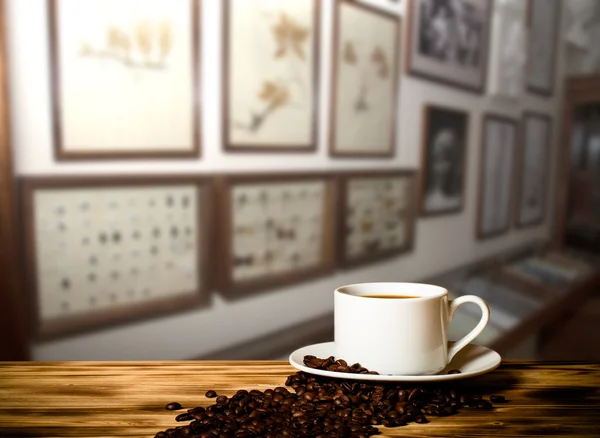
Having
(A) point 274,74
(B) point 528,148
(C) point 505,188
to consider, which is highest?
(A) point 274,74

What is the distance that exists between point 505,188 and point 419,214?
605 millimetres

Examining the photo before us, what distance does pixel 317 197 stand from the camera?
181 cm

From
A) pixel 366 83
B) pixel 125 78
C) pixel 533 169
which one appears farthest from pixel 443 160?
pixel 125 78

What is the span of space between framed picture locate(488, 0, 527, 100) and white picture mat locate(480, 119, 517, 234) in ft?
0.48

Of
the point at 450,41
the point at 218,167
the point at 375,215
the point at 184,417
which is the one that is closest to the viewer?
the point at 184,417

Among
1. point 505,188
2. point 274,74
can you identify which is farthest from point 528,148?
point 274,74

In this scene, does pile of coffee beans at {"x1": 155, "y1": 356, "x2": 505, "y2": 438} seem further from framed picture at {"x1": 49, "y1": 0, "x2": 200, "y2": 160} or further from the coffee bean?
framed picture at {"x1": 49, "y1": 0, "x2": 200, "y2": 160}

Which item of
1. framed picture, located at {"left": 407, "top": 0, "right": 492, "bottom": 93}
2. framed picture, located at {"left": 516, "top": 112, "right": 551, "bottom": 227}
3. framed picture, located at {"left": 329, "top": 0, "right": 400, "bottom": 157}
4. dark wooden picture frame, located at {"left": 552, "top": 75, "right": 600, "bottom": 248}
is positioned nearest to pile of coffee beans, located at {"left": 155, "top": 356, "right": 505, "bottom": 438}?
framed picture, located at {"left": 329, "top": 0, "right": 400, "bottom": 157}

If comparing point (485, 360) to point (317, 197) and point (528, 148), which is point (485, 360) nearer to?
A: point (317, 197)

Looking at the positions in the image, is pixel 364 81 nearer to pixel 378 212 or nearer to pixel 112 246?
pixel 378 212

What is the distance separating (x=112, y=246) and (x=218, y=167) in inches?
13.1

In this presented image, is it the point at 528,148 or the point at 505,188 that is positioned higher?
the point at 528,148

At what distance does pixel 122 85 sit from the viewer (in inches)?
53.9

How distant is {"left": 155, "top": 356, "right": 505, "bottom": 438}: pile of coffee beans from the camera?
1.68ft
